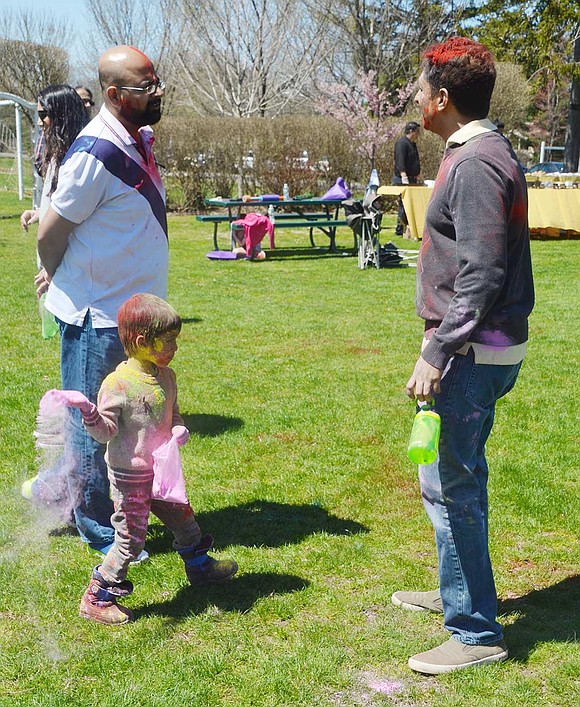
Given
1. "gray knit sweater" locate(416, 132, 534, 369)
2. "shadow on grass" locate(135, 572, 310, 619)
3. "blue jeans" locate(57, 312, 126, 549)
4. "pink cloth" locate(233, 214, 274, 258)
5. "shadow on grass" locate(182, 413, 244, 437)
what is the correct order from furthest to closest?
"pink cloth" locate(233, 214, 274, 258) < "shadow on grass" locate(182, 413, 244, 437) < "blue jeans" locate(57, 312, 126, 549) < "shadow on grass" locate(135, 572, 310, 619) < "gray knit sweater" locate(416, 132, 534, 369)

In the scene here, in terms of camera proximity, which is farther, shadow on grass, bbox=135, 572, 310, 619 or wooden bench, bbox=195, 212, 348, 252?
wooden bench, bbox=195, 212, 348, 252

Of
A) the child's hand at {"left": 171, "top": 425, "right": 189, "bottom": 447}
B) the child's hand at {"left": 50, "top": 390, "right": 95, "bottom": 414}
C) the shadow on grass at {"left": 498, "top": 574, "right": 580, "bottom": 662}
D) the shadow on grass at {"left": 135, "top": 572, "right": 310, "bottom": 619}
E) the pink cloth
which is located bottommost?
the shadow on grass at {"left": 135, "top": 572, "right": 310, "bottom": 619}

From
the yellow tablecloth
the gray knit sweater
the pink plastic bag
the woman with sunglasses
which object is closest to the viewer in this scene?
the gray knit sweater

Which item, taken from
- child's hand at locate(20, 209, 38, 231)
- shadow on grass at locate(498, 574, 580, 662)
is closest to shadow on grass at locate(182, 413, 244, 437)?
child's hand at locate(20, 209, 38, 231)

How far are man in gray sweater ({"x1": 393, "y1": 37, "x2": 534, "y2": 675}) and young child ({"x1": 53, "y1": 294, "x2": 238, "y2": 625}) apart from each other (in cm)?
94

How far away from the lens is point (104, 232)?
3369mm

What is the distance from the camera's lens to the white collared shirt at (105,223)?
3248 millimetres

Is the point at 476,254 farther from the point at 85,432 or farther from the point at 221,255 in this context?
the point at 221,255

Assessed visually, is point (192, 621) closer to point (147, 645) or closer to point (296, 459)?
point (147, 645)

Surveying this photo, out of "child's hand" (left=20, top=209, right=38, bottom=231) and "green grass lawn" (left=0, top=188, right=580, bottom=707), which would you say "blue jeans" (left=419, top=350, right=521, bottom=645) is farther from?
"child's hand" (left=20, top=209, right=38, bottom=231)

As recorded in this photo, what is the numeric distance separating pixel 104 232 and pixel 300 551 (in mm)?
1656

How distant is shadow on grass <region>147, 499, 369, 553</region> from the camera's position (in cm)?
397

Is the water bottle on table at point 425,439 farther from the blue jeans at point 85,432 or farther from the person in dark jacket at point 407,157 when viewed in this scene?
the person in dark jacket at point 407,157

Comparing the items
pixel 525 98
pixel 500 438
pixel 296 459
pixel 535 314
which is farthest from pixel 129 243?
pixel 525 98
